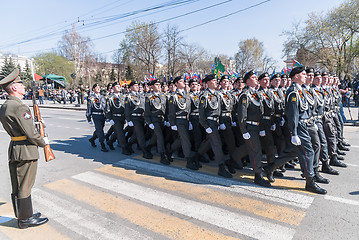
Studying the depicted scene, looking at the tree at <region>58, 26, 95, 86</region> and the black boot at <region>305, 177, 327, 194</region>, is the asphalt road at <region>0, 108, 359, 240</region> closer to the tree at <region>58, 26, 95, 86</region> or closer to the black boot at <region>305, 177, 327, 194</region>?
the black boot at <region>305, 177, 327, 194</region>

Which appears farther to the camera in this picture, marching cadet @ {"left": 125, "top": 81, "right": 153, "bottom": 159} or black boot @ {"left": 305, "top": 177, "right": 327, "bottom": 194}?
marching cadet @ {"left": 125, "top": 81, "right": 153, "bottom": 159}

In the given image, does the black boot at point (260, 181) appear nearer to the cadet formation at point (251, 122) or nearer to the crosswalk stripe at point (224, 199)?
the cadet formation at point (251, 122)

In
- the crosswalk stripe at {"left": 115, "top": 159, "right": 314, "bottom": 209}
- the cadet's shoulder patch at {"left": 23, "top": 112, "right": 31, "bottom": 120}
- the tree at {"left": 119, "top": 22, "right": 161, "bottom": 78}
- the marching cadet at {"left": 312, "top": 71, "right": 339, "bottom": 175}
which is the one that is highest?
the tree at {"left": 119, "top": 22, "right": 161, "bottom": 78}

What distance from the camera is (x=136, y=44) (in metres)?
36.2

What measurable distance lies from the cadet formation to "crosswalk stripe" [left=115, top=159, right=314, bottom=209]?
23 centimetres

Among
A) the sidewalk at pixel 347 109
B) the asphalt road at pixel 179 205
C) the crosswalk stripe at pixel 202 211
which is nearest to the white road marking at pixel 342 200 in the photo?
the asphalt road at pixel 179 205

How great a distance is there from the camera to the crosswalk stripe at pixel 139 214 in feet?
9.97

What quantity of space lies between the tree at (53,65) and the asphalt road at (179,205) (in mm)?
57465

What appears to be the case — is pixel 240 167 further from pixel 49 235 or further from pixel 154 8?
pixel 154 8

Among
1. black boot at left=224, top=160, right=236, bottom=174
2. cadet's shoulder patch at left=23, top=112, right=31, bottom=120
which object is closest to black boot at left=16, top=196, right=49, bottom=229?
cadet's shoulder patch at left=23, top=112, right=31, bottom=120

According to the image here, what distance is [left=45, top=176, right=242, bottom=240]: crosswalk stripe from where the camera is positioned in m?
3.04

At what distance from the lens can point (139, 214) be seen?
355 cm

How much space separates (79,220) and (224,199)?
213 cm

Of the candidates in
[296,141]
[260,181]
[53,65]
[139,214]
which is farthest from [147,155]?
[53,65]
